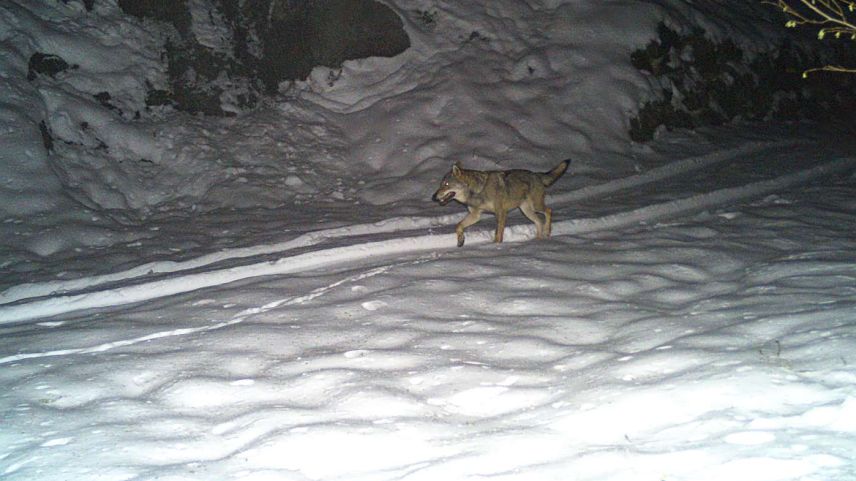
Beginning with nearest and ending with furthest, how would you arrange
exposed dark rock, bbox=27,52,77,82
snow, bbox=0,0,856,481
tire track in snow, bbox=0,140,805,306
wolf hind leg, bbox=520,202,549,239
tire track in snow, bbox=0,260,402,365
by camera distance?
snow, bbox=0,0,856,481, tire track in snow, bbox=0,260,402,365, tire track in snow, bbox=0,140,805,306, wolf hind leg, bbox=520,202,549,239, exposed dark rock, bbox=27,52,77,82

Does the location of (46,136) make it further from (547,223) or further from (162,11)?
(547,223)

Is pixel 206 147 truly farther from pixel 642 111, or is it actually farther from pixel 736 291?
pixel 736 291

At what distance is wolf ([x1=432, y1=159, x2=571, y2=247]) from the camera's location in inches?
371

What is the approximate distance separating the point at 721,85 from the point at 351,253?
40.6 feet

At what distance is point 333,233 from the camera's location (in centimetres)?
1052

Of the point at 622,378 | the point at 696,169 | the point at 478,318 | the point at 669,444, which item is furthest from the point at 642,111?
the point at 669,444

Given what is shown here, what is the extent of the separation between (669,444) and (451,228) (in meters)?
7.18

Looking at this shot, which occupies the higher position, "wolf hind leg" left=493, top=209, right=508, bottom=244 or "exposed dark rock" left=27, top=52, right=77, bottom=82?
"exposed dark rock" left=27, top=52, right=77, bottom=82

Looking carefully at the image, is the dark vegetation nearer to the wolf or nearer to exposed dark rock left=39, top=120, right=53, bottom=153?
the wolf

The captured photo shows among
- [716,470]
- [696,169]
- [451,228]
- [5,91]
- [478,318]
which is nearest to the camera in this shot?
[716,470]

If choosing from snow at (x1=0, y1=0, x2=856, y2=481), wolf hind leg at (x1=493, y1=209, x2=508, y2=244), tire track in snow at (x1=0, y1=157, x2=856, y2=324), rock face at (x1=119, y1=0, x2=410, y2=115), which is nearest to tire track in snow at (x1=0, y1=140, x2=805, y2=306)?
snow at (x1=0, y1=0, x2=856, y2=481)

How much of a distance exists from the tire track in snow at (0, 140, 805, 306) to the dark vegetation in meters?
1.65

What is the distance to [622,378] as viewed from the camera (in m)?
4.98

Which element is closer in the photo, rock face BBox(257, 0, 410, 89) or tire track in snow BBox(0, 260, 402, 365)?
tire track in snow BBox(0, 260, 402, 365)
